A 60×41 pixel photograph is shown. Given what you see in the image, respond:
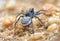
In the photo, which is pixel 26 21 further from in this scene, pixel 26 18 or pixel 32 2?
pixel 32 2

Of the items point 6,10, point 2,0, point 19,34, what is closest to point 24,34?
point 19,34

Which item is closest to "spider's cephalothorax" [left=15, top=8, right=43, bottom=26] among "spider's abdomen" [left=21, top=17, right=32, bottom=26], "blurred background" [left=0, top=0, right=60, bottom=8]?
"spider's abdomen" [left=21, top=17, right=32, bottom=26]

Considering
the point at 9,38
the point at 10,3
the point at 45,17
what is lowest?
the point at 9,38

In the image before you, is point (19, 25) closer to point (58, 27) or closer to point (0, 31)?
point (0, 31)

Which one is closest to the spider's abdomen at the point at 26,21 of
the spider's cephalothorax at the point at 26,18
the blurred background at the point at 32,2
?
the spider's cephalothorax at the point at 26,18

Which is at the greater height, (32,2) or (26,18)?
(32,2)

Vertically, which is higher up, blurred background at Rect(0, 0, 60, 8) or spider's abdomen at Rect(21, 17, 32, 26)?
blurred background at Rect(0, 0, 60, 8)

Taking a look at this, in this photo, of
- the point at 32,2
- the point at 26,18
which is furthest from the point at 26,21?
the point at 32,2

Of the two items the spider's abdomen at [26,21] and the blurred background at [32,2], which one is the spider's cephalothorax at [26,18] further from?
the blurred background at [32,2]

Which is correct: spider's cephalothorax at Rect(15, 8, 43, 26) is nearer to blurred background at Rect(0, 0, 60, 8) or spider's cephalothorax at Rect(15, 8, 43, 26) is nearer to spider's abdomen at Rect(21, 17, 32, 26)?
spider's abdomen at Rect(21, 17, 32, 26)

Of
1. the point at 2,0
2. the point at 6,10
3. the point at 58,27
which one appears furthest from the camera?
the point at 2,0

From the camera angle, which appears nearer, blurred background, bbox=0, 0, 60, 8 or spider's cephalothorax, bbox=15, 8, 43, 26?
spider's cephalothorax, bbox=15, 8, 43, 26
